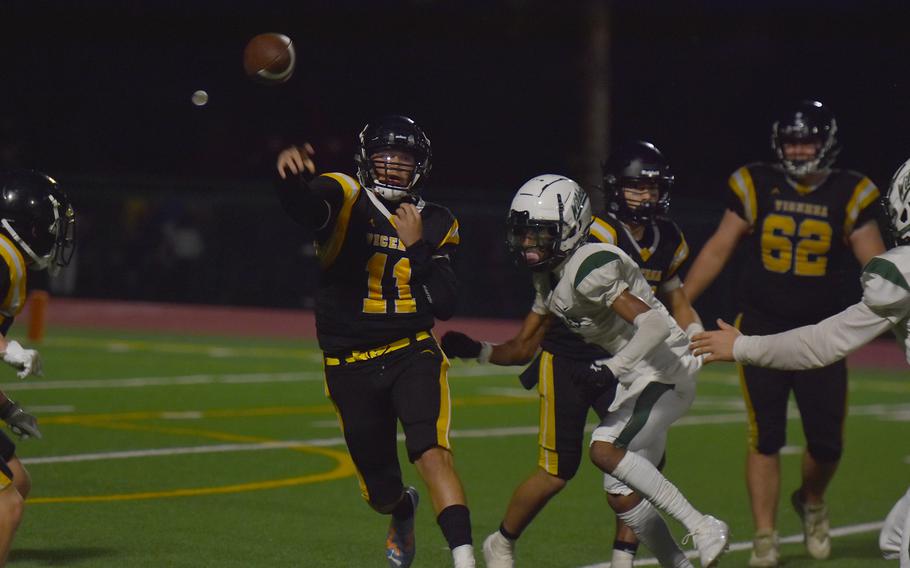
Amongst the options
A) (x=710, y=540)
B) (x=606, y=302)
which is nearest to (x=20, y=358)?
(x=606, y=302)

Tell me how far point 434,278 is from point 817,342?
1.47 meters

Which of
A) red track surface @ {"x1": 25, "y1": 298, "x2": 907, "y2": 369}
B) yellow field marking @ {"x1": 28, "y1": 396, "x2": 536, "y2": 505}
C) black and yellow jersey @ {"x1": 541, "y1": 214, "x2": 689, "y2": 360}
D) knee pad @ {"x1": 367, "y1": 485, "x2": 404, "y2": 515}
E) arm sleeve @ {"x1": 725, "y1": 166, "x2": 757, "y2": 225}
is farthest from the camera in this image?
red track surface @ {"x1": 25, "y1": 298, "x2": 907, "y2": 369}

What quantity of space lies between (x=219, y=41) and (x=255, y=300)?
1123 centimetres

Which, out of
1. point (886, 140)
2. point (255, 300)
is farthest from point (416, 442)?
point (886, 140)

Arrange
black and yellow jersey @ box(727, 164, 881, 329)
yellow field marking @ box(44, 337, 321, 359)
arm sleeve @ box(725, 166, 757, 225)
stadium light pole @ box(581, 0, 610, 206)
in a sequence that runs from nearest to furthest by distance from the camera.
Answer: black and yellow jersey @ box(727, 164, 881, 329) → arm sleeve @ box(725, 166, 757, 225) → yellow field marking @ box(44, 337, 321, 359) → stadium light pole @ box(581, 0, 610, 206)

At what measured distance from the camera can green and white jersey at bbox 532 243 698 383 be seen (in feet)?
19.7

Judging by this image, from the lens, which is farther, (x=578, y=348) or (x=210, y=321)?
(x=210, y=321)

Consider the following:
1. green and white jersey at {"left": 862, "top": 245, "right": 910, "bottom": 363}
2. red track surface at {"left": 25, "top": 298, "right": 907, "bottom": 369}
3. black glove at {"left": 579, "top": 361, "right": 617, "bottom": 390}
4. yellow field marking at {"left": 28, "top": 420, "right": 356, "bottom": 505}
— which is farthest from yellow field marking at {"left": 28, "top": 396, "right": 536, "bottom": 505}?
red track surface at {"left": 25, "top": 298, "right": 907, "bottom": 369}

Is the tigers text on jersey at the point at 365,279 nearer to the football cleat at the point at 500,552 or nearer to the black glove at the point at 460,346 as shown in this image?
the black glove at the point at 460,346

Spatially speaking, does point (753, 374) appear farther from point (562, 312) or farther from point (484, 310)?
point (484, 310)

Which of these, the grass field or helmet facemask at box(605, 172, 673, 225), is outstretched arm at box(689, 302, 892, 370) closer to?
helmet facemask at box(605, 172, 673, 225)

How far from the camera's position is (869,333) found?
530cm

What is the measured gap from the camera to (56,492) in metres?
8.57

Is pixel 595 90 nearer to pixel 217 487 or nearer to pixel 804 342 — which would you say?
→ pixel 217 487
